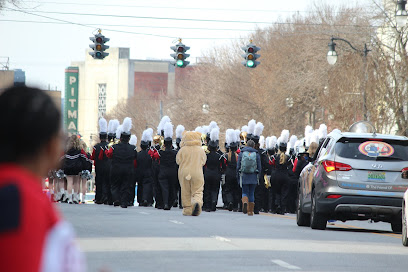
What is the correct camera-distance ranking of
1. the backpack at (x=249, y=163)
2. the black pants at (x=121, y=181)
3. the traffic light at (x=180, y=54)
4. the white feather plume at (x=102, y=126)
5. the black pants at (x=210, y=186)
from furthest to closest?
the traffic light at (x=180, y=54) < the white feather plume at (x=102, y=126) < the black pants at (x=210, y=186) < the black pants at (x=121, y=181) < the backpack at (x=249, y=163)

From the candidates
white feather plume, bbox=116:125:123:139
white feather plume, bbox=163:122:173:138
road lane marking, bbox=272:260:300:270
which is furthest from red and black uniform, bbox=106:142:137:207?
road lane marking, bbox=272:260:300:270

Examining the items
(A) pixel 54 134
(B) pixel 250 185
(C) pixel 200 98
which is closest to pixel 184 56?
(B) pixel 250 185

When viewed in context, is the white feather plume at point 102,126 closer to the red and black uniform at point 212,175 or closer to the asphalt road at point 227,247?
the red and black uniform at point 212,175

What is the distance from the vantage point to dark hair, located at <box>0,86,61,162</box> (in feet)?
10.3

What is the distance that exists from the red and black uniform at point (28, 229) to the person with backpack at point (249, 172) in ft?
74.9

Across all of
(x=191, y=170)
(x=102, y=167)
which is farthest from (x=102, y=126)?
(x=191, y=170)

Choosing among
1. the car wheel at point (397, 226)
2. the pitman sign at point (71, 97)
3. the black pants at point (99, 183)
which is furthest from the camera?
the pitman sign at point (71, 97)

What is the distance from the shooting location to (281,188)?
100.0 ft

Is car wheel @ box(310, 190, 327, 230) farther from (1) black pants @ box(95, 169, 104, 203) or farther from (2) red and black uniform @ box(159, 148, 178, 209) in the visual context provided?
(1) black pants @ box(95, 169, 104, 203)

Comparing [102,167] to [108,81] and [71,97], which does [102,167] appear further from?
[108,81]

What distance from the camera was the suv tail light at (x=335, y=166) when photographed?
59.0 ft

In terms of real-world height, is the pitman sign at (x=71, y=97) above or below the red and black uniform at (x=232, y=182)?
above

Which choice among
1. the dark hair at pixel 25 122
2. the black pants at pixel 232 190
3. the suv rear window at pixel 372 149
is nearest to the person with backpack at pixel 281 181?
the black pants at pixel 232 190

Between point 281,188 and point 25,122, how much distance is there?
27473 millimetres
